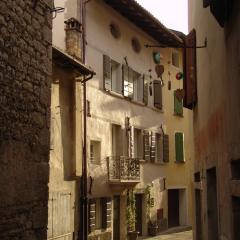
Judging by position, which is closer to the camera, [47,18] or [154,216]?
[47,18]

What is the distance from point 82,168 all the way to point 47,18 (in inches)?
324

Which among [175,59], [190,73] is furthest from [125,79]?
[190,73]

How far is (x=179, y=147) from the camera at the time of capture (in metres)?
24.6

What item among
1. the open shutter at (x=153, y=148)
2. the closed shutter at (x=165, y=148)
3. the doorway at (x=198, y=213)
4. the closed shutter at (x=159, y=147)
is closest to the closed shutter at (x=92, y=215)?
the doorway at (x=198, y=213)

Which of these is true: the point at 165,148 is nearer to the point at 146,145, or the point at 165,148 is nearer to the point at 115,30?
the point at 146,145

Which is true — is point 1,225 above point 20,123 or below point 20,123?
below

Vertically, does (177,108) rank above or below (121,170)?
above

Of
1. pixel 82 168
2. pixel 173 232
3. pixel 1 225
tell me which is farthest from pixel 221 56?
pixel 173 232

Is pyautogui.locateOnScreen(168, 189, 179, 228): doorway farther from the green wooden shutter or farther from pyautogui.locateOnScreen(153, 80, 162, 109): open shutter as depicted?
pyautogui.locateOnScreen(153, 80, 162, 109): open shutter

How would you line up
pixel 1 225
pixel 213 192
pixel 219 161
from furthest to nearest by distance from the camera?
pixel 213 192 < pixel 219 161 < pixel 1 225

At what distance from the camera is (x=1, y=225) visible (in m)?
A: 6.37

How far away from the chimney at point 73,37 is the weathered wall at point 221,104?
5.90 meters

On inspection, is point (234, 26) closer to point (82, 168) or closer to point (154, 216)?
point (82, 168)

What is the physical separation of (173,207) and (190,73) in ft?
45.9
